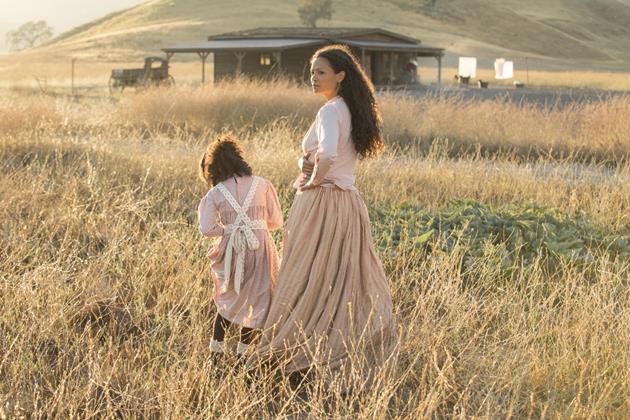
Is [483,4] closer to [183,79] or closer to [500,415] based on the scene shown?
A: [183,79]

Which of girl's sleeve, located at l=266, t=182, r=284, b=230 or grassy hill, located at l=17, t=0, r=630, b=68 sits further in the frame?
grassy hill, located at l=17, t=0, r=630, b=68

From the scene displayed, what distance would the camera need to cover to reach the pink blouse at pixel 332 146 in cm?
386

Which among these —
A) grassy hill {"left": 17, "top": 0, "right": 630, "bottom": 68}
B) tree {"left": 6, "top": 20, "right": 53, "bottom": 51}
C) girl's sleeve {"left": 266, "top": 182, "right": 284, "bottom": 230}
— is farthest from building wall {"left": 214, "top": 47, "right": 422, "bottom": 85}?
tree {"left": 6, "top": 20, "right": 53, "bottom": 51}

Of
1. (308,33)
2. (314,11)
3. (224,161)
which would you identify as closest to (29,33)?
(314,11)

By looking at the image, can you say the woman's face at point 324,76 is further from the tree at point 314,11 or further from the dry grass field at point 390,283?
the tree at point 314,11

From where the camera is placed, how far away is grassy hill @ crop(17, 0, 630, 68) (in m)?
62.1

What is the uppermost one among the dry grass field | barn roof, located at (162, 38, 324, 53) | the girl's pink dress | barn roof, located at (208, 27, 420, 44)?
barn roof, located at (208, 27, 420, 44)

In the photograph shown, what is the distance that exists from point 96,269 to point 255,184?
1.51 meters

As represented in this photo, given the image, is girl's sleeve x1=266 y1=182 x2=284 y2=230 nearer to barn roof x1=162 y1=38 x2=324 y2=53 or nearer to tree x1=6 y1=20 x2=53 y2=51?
barn roof x1=162 y1=38 x2=324 y2=53

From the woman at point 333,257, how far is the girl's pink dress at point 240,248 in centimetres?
15

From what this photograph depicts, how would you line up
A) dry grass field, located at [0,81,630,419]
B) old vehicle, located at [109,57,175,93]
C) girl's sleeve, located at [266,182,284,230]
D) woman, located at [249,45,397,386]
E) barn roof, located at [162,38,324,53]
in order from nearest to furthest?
1. dry grass field, located at [0,81,630,419]
2. woman, located at [249,45,397,386]
3. girl's sleeve, located at [266,182,284,230]
4. barn roof, located at [162,38,324,53]
5. old vehicle, located at [109,57,175,93]

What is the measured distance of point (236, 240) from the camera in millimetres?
4141

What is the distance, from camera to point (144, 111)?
14930 mm

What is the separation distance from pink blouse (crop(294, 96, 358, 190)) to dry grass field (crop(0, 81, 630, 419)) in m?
0.76
